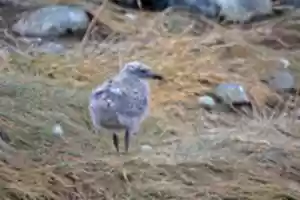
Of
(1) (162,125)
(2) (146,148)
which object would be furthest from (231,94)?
(2) (146,148)

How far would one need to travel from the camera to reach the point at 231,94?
3783mm

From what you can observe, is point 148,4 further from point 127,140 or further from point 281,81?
point 127,140

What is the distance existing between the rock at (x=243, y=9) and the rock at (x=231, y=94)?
2.39 feet

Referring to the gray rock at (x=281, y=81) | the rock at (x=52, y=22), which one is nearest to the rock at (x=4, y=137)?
the rock at (x=52, y=22)

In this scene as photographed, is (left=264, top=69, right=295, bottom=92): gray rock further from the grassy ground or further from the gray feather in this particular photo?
the gray feather

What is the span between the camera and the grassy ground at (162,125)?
117 inches

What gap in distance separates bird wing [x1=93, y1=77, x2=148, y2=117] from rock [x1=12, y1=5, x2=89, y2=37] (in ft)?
4.08

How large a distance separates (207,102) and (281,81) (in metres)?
0.42

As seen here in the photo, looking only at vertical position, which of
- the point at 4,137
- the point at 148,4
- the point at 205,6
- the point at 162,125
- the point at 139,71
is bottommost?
the point at 148,4

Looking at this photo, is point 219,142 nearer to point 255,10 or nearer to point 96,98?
point 96,98

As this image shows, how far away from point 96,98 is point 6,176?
400 millimetres

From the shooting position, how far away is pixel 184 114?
3.65 m

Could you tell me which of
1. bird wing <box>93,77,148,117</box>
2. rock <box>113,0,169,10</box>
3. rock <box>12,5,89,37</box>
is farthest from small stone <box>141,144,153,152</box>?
rock <box>113,0,169,10</box>

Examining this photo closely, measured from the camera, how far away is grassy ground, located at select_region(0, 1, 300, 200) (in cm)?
297
